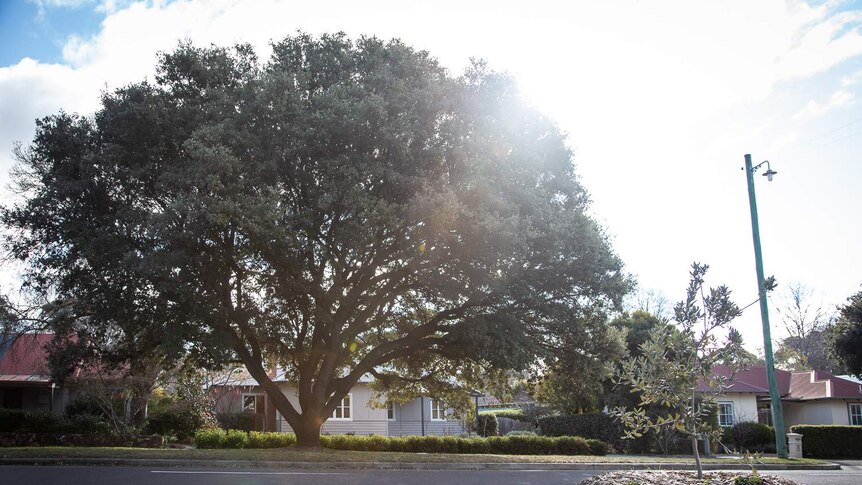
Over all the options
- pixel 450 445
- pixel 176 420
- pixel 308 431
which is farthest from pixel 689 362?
pixel 176 420

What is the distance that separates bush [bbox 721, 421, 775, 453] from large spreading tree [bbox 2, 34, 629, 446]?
15.3 meters

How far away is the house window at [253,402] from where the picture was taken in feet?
132

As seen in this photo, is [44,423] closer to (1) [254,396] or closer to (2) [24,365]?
(2) [24,365]

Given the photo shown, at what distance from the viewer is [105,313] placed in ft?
66.7

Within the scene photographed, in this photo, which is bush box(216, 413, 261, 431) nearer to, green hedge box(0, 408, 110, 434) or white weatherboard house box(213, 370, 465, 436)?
white weatherboard house box(213, 370, 465, 436)

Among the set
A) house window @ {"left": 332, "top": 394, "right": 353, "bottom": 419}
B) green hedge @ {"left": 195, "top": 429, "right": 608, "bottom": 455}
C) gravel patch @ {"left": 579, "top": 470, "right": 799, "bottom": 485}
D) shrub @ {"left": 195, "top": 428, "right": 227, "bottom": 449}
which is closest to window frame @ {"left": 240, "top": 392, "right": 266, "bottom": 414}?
house window @ {"left": 332, "top": 394, "right": 353, "bottom": 419}

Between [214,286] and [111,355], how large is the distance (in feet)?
17.1

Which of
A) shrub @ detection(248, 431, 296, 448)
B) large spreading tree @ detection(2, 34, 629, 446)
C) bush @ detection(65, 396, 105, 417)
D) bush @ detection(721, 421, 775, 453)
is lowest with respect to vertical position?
bush @ detection(721, 421, 775, 453)

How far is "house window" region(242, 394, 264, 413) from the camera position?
132ft

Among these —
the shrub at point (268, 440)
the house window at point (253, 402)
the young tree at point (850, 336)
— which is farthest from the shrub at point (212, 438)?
the young tree at point (850, 336)

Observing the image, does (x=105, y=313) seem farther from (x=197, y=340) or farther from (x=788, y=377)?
(x=788, y=377)

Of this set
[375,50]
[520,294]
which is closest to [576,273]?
[520,294]

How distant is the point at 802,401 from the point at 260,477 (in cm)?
3577

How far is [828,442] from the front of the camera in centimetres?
2978
